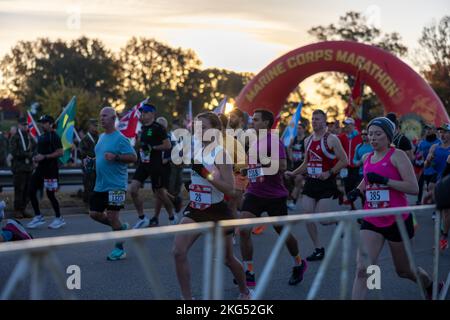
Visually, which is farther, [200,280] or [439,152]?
[439,152]

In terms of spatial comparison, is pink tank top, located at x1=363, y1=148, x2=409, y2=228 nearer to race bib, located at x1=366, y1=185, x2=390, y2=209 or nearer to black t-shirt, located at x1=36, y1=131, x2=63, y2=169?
race bib, located at x1=366, y1=185, x2=390, y2=209

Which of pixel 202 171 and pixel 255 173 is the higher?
pixel 202 171

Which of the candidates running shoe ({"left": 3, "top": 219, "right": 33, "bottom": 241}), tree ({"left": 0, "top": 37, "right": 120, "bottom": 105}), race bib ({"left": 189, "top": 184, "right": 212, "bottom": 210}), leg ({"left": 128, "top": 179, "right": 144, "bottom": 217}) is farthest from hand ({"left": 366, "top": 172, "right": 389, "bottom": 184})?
tree ({"left": 0, "top": 37, "right": 120, "bottom": 105})

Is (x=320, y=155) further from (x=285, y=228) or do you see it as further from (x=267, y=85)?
(x=267, y=85)

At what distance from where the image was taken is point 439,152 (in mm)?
10211

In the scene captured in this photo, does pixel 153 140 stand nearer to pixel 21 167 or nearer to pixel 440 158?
pixel 21 167

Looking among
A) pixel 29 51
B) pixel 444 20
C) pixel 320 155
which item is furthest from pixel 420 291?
pixel 29 51

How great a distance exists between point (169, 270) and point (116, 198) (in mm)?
1405

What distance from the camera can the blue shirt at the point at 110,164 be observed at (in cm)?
741

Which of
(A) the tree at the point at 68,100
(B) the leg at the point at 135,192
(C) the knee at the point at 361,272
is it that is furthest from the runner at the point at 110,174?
(A) the tree at the point at 68,100

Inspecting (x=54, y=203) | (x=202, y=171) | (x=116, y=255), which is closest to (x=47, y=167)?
(x=54, y=203)

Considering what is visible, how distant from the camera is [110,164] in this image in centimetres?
743

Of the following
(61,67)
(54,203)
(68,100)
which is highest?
(61,67)

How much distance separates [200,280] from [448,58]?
142 ft
